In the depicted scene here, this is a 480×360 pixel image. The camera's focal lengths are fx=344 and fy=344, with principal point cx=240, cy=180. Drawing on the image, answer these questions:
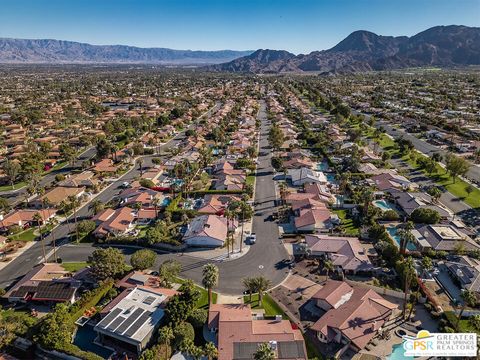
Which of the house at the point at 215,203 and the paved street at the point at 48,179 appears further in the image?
the paved street at the point at 48,179

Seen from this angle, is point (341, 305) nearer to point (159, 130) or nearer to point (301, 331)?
point (301, 331)

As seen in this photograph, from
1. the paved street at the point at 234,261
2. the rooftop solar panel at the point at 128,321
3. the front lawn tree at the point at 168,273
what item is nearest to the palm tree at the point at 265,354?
the rooftop solar panel at the point at 128,321

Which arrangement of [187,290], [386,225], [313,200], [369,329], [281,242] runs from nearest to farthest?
1. [369,329]
2. [187,290]
3. [281,242]
4. [386,225]
5. [313,200]

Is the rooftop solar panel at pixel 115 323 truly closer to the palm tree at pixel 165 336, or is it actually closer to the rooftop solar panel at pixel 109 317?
the rooftop solar panel at pixel 109 317

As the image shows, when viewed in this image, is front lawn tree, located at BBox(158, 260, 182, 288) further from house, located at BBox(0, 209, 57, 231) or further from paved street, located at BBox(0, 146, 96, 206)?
paved street, located at BBox(0, 146, 96, 206)

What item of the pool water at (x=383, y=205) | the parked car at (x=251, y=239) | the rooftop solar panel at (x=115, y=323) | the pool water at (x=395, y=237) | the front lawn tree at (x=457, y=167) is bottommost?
the parked car at (x=251, y=239)

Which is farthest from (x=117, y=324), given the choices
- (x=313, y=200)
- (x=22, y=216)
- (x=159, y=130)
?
(x=159, y=130)

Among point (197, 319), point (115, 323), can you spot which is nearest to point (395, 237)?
point (197, 319)
